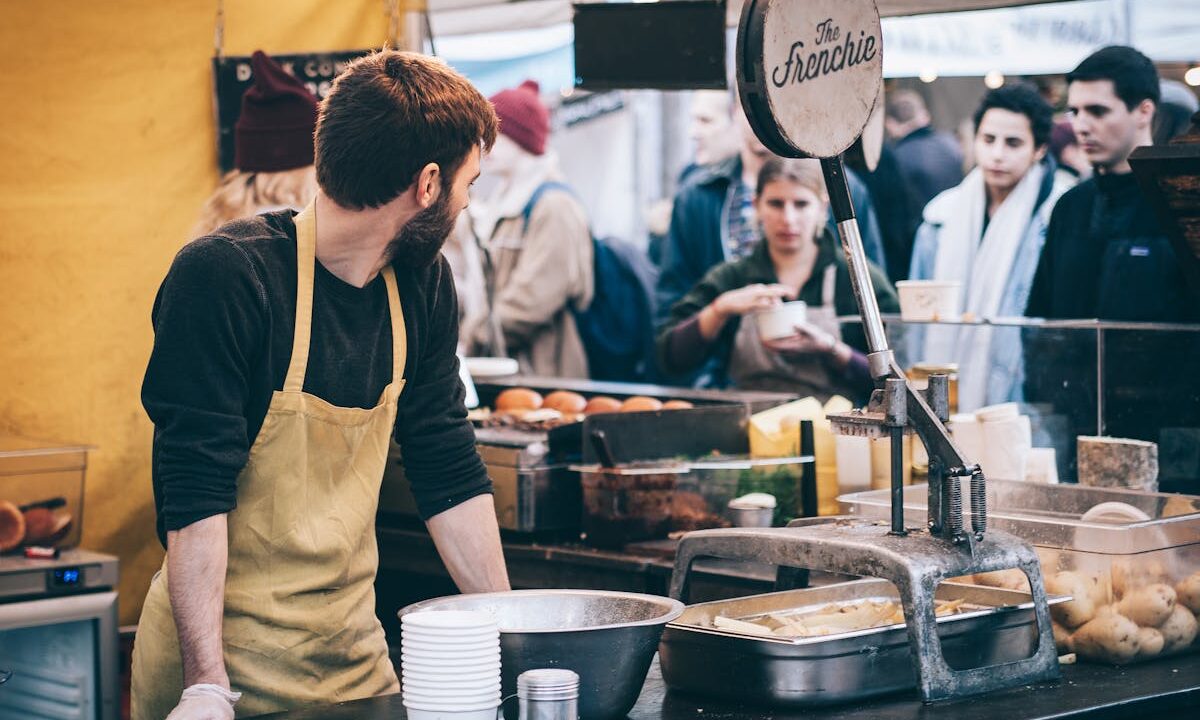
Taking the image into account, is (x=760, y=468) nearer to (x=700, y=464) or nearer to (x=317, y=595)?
(x=700, y=464)

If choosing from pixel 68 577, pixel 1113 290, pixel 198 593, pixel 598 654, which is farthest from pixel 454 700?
pixel 1113 290

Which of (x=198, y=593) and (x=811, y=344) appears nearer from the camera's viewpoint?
(x=198, y=593)

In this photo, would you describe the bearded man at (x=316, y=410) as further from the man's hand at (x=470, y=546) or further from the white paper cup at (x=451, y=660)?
the white paper cup at (x=451, y=660)

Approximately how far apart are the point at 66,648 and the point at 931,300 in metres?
2.51

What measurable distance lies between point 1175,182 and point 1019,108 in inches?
83.0

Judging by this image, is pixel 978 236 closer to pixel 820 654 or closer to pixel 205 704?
pixel 820 654

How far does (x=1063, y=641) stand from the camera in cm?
252

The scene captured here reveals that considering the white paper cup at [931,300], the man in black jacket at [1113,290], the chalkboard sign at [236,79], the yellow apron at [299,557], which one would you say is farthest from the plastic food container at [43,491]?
the man in black jacket at [1113,290]

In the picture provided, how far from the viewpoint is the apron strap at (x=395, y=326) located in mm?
2625

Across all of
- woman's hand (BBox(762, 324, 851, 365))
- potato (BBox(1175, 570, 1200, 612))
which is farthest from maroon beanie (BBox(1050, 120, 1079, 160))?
potato (BBox(1175, 570, 1200, 612))

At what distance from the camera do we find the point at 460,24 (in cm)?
524

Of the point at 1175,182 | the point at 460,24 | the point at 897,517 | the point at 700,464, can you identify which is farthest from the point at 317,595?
the point at 460,24

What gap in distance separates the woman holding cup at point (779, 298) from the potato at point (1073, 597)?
2.15m

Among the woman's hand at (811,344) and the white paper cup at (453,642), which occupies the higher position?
the woman's hand at (811,344)
